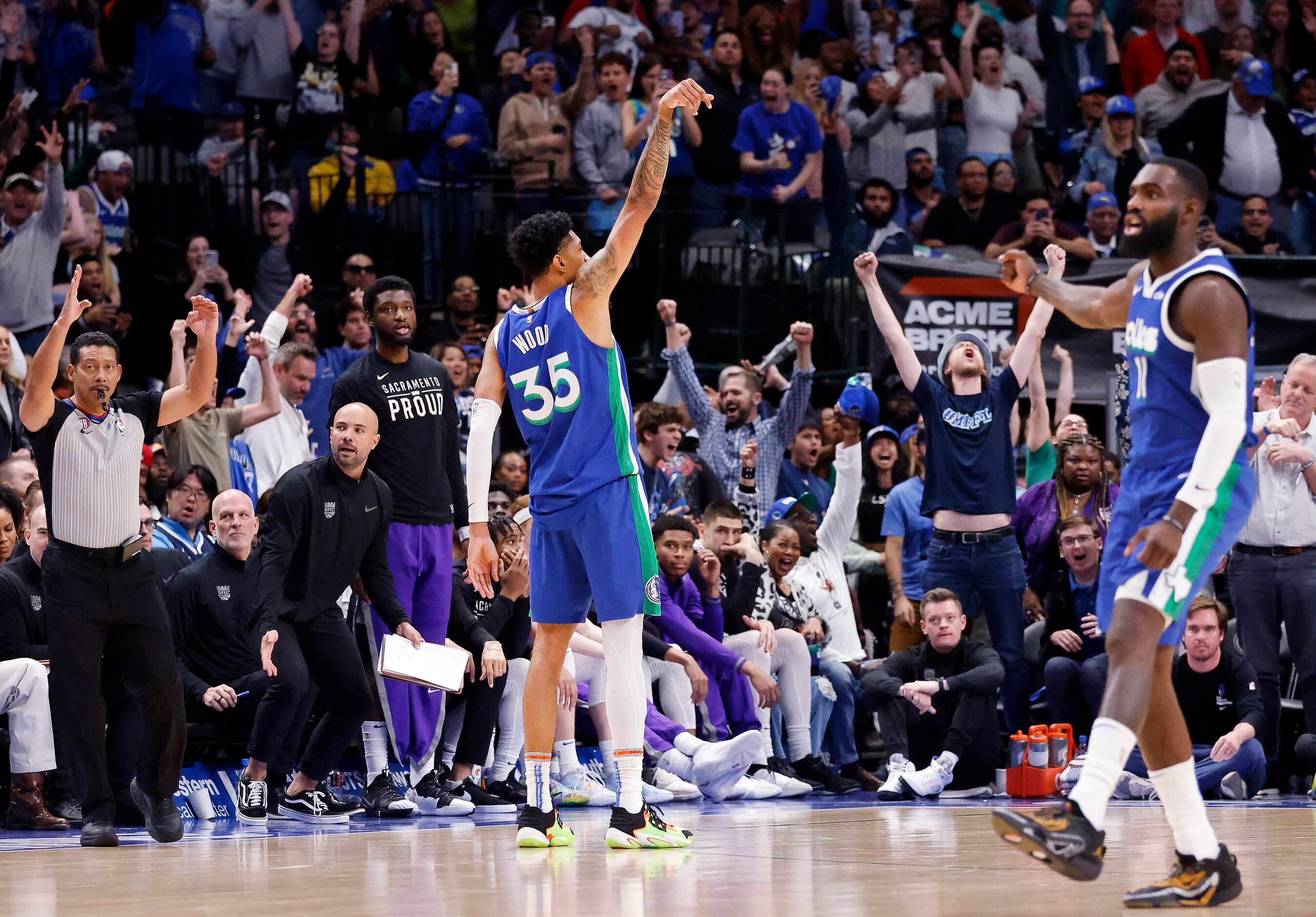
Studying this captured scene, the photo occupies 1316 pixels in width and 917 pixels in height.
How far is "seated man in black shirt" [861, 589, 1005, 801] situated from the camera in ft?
31.4

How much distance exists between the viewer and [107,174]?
487 inches

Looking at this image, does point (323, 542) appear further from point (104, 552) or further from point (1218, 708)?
point (1218, 708)

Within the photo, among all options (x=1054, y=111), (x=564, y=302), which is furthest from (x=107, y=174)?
(x=1054, y=111)

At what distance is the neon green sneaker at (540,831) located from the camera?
6.47 metres

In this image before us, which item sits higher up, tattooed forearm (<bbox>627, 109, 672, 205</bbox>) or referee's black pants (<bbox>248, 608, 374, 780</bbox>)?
tattooed forearm (<bbox>627, 109, 672, 205</bbox>)

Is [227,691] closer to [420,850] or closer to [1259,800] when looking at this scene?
[420,850]

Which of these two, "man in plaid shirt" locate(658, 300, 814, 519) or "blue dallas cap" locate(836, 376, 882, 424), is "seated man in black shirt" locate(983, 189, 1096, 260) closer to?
"blue dallas cap" locate(836, 376, 882, 424)

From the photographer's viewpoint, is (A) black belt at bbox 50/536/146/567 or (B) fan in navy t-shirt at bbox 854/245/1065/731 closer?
(A) black belt at bbox 50/536/146/567

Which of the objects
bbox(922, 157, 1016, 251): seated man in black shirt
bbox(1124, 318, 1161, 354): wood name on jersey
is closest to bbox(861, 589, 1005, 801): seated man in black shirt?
bbox(1124, 318, 1161, 354): wood name on jersey

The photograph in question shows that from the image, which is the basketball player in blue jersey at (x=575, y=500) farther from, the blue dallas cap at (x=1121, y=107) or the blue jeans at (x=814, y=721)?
the blue dallas cap at (x=1121, y=107)

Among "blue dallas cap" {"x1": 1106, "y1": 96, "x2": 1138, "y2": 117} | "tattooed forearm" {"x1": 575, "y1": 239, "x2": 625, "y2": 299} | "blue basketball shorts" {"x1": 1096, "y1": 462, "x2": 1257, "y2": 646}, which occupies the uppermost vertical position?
"blue dallas cap" {"x1": 1106, "y1": 96, "x2": 1138, "y2": 117}

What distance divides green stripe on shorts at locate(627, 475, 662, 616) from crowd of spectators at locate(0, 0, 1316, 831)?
2263mm

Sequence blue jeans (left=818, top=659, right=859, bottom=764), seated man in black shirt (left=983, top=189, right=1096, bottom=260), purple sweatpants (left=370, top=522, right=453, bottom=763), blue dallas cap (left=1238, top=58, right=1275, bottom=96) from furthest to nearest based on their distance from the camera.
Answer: blue dallas cap (left=1238, top=58, right=1275, bottom=96) < seated man in black shirt (left=983, top=189, right=1096, bottom=260) < blue jeans (left=818, top=659, right=859, bottom=764) < purple sweatpants (left=370, top=522, right=453, bottom=763)

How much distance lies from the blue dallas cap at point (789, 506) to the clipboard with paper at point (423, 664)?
9.86 ft
